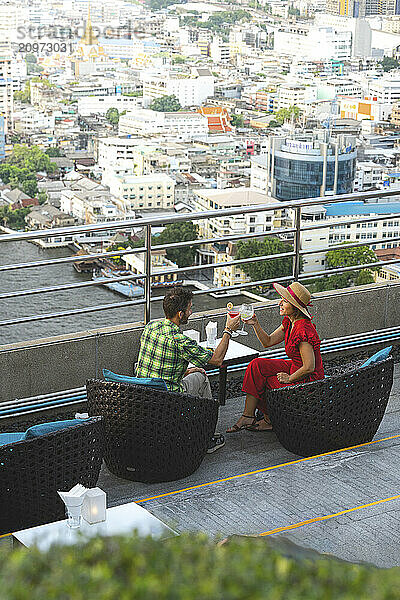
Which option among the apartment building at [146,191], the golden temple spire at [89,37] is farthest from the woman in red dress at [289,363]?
the golden temple spire at [89,37]

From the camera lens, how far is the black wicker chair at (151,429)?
8.30ft

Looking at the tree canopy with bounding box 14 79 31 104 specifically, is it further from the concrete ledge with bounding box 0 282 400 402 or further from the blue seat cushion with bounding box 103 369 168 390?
the blue seat cushion with bounding box 103 369 168 390

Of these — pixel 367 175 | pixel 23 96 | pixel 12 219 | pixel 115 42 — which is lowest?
pixel 12 219

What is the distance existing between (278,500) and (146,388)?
53 cm

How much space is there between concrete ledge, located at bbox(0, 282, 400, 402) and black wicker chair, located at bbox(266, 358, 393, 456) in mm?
933

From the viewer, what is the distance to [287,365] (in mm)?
3188

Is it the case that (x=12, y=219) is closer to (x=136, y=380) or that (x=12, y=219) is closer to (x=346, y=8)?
(x=136, y=380)

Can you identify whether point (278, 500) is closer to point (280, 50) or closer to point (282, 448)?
point (282, 448)

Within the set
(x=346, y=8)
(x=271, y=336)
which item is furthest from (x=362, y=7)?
(x=271, y=336)

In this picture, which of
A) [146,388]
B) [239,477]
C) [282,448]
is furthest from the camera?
[282,448]

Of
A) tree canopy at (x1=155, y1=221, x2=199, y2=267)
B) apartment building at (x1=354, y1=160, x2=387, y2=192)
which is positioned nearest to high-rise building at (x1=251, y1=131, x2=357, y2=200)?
apartment building at (x1=354, y1=160, x2=387, y2=192)

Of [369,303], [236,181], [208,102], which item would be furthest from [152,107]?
[369,303]

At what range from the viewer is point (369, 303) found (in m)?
4.20

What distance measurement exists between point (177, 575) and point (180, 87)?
8200 cm
